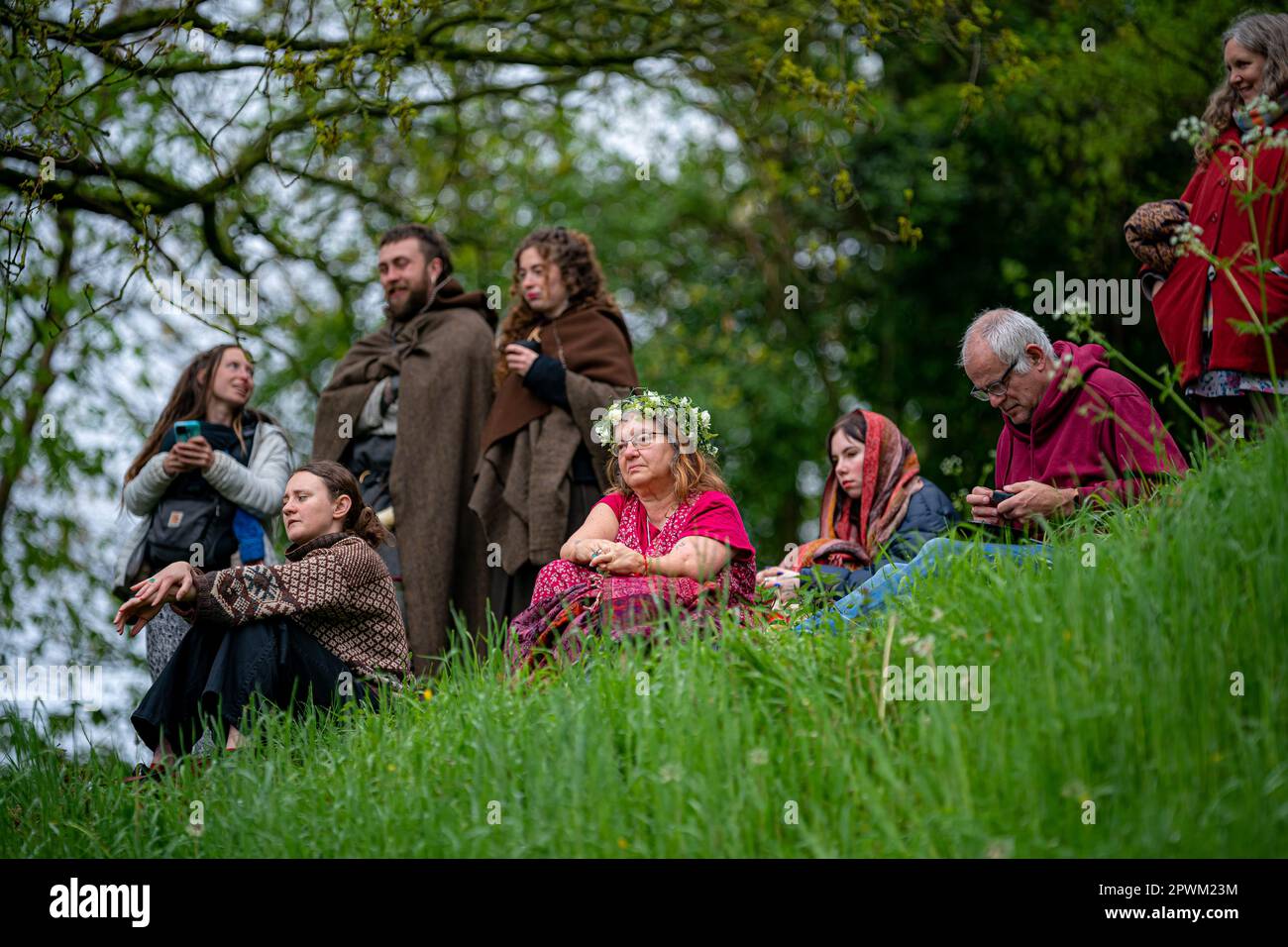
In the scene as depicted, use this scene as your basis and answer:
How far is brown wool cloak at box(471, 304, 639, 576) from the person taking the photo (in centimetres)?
645

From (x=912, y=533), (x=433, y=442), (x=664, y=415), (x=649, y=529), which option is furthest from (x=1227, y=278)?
(x=433, y=442)

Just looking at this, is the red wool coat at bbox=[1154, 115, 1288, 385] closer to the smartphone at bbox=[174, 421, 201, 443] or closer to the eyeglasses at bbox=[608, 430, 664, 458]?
the eyeglasses at bbox=[608, 430, 664, 458]

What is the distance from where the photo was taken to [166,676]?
5.16 metres

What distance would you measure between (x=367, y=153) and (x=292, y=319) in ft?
5.55

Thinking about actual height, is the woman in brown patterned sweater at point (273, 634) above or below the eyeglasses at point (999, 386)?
below

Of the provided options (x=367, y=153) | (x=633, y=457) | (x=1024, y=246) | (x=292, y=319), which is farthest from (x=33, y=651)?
(x=1024, y=246)

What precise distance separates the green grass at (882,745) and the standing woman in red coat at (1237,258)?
2.38 feet

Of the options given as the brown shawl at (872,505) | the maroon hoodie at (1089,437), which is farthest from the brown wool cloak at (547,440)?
the maroon hoodie at (1089,437)

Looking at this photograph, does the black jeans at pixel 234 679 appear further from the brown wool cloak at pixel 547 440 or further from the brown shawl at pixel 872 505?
the brown shawl at pixel 872 505

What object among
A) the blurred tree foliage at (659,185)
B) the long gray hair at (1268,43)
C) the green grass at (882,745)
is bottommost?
the green grass at (882,745)

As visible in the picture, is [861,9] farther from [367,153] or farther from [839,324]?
[839,324]

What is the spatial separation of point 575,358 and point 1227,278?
2.83 meters

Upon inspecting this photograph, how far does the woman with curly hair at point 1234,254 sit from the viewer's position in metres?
4.89

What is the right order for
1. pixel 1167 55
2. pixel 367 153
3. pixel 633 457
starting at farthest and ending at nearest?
pixel 367 153 < pixel 1167 55 < pixel 633 457
